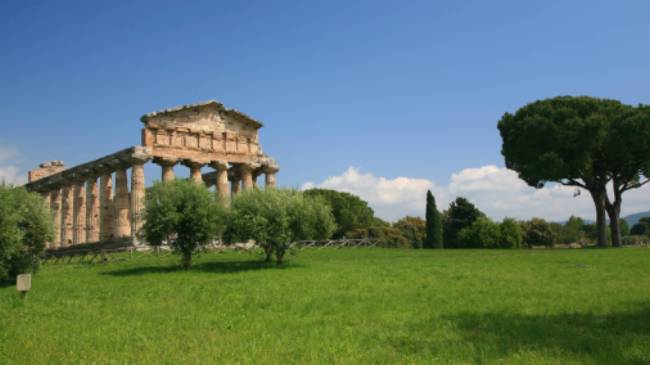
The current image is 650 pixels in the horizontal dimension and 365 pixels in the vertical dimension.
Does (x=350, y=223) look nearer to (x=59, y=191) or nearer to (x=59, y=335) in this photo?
(x=59, y=191)

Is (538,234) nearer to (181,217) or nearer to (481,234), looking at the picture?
(481,234)

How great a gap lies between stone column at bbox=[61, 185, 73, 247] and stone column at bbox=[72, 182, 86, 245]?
5.10ft

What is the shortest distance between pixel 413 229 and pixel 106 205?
47.8 meters

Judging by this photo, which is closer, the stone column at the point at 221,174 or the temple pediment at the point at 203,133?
the temple pediment at the point at 203,133

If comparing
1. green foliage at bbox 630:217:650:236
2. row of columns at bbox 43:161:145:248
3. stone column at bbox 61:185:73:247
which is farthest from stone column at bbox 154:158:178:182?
green foliage at bbox 630:217:650:236

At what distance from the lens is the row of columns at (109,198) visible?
42.4 metres

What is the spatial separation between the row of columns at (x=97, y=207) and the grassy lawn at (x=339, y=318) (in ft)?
62.9

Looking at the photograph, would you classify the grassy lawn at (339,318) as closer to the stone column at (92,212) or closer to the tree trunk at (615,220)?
the tree trunk at (615,220)

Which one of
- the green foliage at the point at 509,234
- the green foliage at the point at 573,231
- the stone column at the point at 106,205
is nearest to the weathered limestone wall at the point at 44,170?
the stone column at the point at 106,205

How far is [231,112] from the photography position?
158 feet

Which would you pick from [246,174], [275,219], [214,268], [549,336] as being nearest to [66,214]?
[246,174]

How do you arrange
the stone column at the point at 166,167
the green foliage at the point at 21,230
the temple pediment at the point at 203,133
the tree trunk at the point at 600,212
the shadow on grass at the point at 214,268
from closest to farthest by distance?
the green foliage at the point at 21,230, the shadow on grass at the point at 214,268, the temple pediment at the point at 203,133, the stone column at the point at 166,167, the tree trunk at the point at 600,212

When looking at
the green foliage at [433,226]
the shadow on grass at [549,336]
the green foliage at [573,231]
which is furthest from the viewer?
the green foliage at [573,231]

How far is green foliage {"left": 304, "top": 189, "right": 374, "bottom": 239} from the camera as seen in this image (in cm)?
7688
